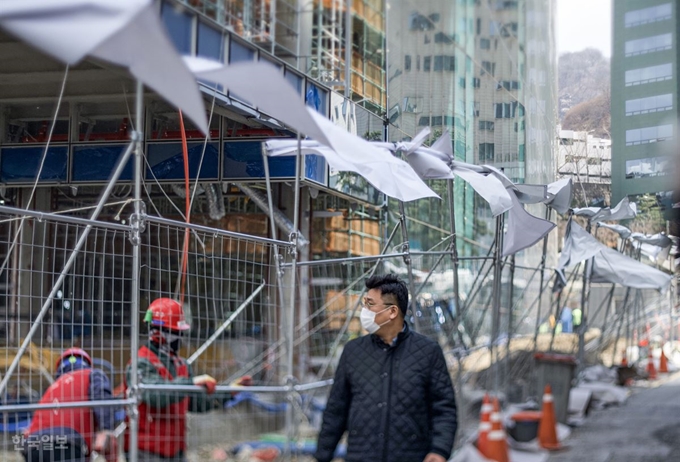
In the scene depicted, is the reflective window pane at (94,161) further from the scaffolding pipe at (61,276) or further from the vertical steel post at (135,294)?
the vertical steel post at (135,294)

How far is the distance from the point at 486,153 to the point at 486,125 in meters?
0.66

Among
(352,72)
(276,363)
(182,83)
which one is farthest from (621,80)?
(182,83)

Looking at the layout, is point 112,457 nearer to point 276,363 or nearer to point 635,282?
point 276,363

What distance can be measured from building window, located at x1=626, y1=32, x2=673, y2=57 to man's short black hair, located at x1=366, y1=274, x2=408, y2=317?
23.8 feet

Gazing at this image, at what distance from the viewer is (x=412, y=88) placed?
13.1m

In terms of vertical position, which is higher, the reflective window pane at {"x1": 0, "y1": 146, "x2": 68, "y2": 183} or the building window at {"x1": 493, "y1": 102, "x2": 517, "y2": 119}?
the building window at {"x1": 493, "y1": 102, "x2": 517, "y2": 119}

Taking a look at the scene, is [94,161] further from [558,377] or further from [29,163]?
[558,377]

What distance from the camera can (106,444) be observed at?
585 cm

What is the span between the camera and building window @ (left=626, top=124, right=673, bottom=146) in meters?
10.1

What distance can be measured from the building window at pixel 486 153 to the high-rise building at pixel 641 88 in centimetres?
177

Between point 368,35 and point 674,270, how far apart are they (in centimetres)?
585

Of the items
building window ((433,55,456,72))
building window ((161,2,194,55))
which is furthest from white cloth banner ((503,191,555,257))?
building window ((433,55,456,72))

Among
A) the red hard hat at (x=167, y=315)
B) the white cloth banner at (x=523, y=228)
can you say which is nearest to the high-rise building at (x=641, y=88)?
the white cloth banner at (x=523, y=228)

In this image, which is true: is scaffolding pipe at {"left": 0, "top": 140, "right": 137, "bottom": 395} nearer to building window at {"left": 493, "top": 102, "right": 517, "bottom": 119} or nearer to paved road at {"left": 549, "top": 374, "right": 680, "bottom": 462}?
paved road at {"left": 549, "top": 374, "right": 680, "bottom": 462}
